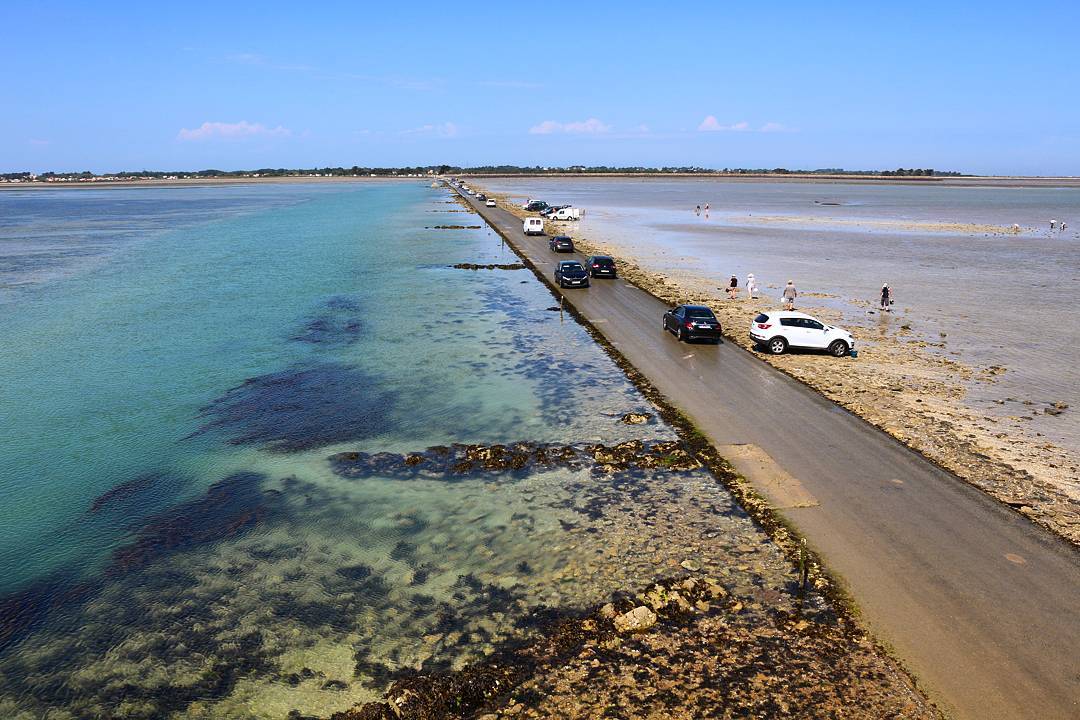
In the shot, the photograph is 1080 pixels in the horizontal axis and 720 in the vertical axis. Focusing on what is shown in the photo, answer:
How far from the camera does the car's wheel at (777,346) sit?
31.8m

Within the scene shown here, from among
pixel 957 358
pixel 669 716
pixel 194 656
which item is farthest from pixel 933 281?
pixel 194 656

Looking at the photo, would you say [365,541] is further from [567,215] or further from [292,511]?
[567,215]

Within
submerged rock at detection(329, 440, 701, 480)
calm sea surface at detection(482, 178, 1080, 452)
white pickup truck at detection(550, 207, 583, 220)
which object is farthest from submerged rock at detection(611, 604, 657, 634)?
white pickup truck at detection(550, 207, 583, 220)

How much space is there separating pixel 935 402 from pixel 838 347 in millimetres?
6710

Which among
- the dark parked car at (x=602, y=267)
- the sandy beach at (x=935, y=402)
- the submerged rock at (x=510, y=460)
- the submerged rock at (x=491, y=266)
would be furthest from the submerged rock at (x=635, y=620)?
the submerged rock at (x=491, y=266)

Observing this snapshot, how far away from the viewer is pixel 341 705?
455 inches

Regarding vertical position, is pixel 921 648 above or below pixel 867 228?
below

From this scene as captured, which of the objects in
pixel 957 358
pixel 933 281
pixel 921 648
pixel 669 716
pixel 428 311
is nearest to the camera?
pixel 669 716

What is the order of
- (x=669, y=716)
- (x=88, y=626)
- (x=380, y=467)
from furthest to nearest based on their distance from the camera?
(x=380, y=467) < (x=88, y=626) < (x=669, y=716)

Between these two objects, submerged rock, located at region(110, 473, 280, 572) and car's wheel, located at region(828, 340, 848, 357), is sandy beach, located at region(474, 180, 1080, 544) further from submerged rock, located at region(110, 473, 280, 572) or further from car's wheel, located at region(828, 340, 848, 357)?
submerged rock, located at region(110, 473, 280, 572)

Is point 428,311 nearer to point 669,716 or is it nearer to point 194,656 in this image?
point 194,656

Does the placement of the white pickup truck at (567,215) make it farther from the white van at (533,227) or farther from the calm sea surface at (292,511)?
the calm sea surface at (292,511)

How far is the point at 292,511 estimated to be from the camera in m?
18.4

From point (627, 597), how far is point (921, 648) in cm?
546
